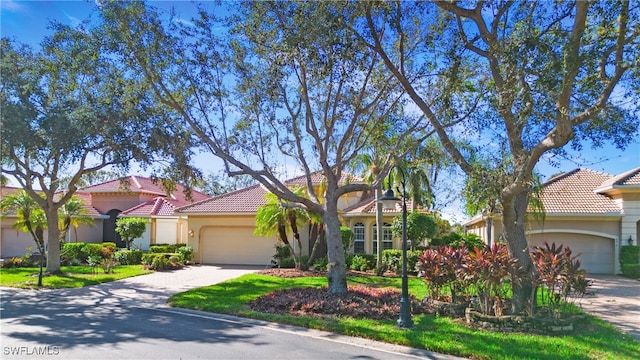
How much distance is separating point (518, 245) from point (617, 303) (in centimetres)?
585

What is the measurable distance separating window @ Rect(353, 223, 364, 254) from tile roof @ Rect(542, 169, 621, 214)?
9.94 metres

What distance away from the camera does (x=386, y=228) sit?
25547mm

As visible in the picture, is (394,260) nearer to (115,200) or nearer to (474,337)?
(474,337)

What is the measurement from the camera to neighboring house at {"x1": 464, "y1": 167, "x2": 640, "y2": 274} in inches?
854

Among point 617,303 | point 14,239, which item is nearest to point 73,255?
point 14,239

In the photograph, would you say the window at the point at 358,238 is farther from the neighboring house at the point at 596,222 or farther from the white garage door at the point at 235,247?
the neighboring house at the point at 596,222

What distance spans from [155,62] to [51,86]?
583 cm

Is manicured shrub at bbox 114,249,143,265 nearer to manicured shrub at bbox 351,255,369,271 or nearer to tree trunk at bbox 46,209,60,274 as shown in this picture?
tree trunk at bbox 46,209,60,274

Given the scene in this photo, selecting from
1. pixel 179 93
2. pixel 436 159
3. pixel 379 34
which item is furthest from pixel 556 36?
pixel 179 93

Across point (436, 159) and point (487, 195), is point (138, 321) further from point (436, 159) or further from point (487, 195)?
point (436, 159)

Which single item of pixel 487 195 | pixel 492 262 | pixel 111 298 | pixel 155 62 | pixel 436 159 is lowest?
pixel 111 298

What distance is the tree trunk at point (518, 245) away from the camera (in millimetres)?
10070

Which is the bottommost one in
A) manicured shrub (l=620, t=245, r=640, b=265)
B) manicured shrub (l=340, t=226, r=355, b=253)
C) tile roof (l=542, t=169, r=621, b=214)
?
manicured shrub (l=620, t=245, r=640, b=265)

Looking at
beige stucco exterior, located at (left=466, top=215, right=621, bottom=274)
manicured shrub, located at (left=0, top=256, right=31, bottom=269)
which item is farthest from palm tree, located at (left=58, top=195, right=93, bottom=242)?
beige stucco exterior, located at (left=466, top=215, right=621, bottom=274)
